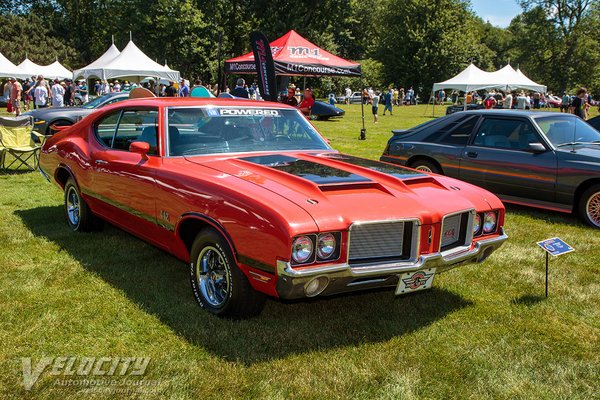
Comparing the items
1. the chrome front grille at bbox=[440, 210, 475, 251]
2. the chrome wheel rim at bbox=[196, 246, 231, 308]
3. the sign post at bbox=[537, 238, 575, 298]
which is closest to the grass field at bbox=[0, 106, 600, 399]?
the chrome wheel rim at bbox=[196, 246, 231, 308]

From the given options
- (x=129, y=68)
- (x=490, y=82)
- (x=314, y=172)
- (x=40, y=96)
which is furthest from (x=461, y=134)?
(x=490, y=82)

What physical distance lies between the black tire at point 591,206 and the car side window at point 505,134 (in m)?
0.98

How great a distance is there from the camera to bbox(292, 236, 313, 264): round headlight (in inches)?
125

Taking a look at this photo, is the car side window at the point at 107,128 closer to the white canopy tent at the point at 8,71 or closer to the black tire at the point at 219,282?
the black tire at the point at 219,282

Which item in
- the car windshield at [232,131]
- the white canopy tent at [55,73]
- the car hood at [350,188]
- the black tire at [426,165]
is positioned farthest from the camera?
the white canopy tent at [55,73]

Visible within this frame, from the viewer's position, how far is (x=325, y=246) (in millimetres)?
3279

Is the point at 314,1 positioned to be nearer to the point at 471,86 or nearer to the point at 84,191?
the point at 471,86

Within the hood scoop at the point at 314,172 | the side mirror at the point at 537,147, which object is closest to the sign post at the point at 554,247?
the hood scoop at the point at 314,172

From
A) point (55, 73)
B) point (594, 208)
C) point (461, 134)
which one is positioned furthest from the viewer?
point (55, 73)

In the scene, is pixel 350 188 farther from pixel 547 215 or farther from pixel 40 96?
pixel 40 96

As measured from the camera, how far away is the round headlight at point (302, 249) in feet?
10.4

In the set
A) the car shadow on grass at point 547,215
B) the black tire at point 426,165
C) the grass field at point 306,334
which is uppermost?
the black tire at point 426,165

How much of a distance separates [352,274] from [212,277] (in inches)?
45.9

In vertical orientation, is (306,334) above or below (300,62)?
below
